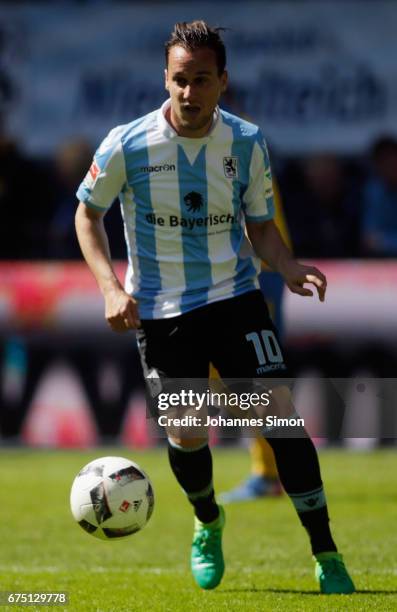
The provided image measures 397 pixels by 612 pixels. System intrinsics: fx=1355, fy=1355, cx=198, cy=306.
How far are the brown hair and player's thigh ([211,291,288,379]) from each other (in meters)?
0.95

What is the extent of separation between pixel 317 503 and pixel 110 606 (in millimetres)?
895

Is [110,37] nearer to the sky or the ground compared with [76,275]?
nearer to the sky

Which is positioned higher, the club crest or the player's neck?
the player's neck

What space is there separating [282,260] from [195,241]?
0.37 m

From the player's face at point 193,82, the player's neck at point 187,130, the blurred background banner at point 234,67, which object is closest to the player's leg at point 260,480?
the player's neck at point 187,130

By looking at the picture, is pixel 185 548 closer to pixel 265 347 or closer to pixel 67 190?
pixel 265 347

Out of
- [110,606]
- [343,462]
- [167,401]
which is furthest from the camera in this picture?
[343,462]

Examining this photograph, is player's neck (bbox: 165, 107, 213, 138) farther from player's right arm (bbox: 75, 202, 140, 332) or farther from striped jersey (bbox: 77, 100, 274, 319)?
player's right arm (bbox: 75, 202, 140, 332)

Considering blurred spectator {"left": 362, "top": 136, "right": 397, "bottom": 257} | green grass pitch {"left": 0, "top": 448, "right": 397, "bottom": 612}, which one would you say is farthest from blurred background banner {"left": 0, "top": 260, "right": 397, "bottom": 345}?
blurred spectator {"left": 362, "top": 136, "right": 397, "bottom": 257}

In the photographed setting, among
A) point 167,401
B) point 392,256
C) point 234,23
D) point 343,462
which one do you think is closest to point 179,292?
point 167,401

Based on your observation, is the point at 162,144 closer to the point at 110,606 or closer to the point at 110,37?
the point at 110,606

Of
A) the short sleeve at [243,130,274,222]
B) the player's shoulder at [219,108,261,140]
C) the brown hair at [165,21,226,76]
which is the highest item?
the brown hair at [165,21,226,76]

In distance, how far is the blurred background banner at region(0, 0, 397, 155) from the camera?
45.2 feet

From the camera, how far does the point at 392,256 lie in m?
13.3
